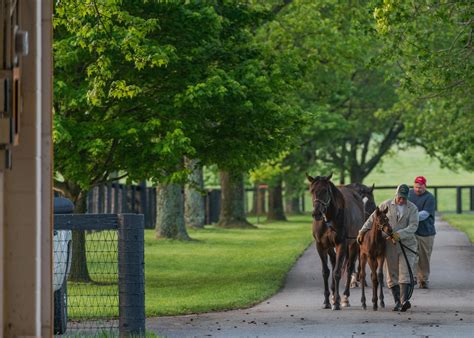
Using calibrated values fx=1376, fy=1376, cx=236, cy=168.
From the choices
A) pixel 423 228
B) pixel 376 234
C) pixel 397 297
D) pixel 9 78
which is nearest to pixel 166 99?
pixel 423 228

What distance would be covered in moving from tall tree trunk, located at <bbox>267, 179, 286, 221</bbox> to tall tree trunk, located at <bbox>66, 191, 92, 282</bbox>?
142 ft

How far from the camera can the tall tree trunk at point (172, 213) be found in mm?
45156

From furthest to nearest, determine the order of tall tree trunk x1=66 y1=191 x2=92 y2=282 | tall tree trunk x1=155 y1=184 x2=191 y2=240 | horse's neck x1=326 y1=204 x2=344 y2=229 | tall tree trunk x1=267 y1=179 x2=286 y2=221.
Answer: tall tree trunk x1=267 y1=179 x2=286 y2=221 < tall tree trunk x1=155 y1=184 x2=191 y2=240 < tall tree trunk x1=66 y1=191 x2=92 y2=282 < horse's neck x1=326 y1=204 x2=344 y2=229

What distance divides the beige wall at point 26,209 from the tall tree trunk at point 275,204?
60932mm

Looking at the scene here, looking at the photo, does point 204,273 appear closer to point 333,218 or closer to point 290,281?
point 290,281

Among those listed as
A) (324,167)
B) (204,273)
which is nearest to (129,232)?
(204,273)

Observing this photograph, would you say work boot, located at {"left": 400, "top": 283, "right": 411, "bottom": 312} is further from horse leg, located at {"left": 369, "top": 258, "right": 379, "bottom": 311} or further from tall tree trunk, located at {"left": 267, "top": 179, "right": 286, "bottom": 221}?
tall tree trunk, located at {"left": 267, "top": 179, "right": 286, "bottom": 221}

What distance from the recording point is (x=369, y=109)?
7350cm

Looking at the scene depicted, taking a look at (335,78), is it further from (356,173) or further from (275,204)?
(356,173)

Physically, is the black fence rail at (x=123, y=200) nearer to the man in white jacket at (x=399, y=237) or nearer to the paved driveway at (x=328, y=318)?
the paved driveway at (x=328, y=318)

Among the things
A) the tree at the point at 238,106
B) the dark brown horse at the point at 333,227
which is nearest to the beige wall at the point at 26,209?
the dark brown horse at the point at 333,227

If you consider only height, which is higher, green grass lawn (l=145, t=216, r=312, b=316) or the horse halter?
the horse halter

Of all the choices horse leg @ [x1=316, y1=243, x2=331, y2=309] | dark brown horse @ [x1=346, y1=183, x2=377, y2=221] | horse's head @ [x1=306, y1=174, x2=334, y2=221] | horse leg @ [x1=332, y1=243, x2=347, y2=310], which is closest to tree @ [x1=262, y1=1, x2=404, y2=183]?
dark brown horse @ [x1=346, y1=183, x2=377, y2=221]

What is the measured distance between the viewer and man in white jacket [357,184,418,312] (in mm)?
19266
